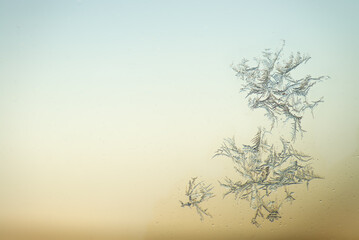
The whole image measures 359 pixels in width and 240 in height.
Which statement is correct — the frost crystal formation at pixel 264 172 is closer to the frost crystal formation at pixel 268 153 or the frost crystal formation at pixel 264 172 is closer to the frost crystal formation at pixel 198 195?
the frost crystal formation at pixel 268 153

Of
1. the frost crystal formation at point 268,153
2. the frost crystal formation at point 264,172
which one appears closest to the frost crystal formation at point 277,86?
the frost crystal formation at point 268,153

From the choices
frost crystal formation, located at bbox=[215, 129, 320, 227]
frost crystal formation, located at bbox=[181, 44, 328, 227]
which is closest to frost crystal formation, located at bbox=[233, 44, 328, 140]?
frost crystal formation, located at bbox=[181, 44, 328, 227]

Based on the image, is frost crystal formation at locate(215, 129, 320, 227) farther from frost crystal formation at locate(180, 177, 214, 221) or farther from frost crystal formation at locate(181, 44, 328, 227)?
frost crystal formation at locate(180, 177, 214, 221)

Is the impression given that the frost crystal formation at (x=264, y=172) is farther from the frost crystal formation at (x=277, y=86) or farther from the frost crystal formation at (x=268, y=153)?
the frost crystal formation at (x=277, y=86)

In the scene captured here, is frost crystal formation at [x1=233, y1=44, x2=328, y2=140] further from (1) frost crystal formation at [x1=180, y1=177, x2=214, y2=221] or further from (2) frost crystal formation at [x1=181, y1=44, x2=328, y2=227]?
(1) frost crystal formation at [x1=180, y1=177, x2=214, y2=221]

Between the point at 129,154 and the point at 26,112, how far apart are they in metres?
0.69

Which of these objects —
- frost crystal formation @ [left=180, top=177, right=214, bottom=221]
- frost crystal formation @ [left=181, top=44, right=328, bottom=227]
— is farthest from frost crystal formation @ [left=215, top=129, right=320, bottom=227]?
frost crystal formation @ [left=180, top=177, right=214, bottom=221]

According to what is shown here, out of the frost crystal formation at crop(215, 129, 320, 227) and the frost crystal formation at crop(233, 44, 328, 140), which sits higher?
the frost crystal formation at crop(233, 44, 328, 140)

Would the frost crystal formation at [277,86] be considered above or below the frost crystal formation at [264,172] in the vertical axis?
above

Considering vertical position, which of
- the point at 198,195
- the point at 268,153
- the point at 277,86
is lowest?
the point at 198,195

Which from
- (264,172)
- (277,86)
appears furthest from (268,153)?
(277,86)

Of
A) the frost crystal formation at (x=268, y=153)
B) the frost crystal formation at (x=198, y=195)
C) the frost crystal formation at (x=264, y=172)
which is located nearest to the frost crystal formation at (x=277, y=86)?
the frost crystal formation at (x=268, y=153)

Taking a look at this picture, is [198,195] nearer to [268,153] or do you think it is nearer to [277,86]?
[268,153]

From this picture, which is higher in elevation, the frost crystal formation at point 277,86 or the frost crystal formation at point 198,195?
the frost crystal formation at point 277,86
